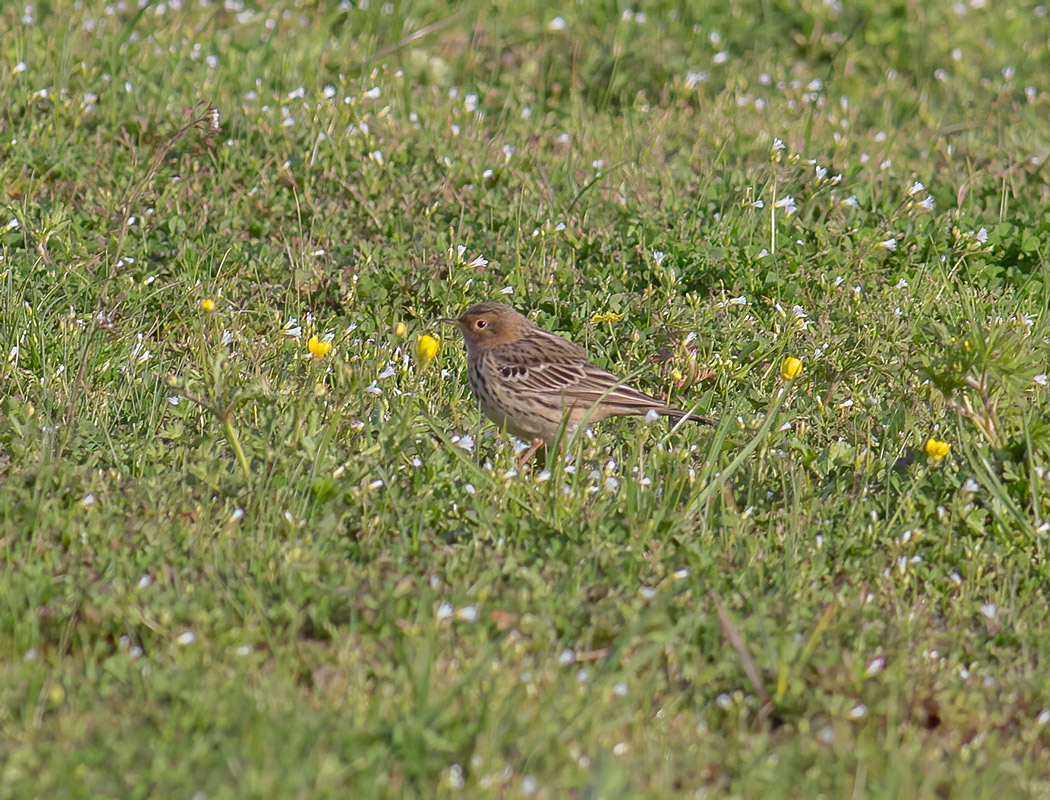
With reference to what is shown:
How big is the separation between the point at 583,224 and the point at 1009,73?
15.0 ft

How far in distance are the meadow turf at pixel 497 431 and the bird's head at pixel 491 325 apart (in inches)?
11.4

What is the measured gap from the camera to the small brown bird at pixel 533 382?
646 centimetres

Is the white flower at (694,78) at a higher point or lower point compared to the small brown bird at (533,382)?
higher

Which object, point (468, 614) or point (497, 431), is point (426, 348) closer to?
point (497, 431)

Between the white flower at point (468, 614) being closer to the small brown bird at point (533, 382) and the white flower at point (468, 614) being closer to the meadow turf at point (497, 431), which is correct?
the meadow turf at point (497, 431)

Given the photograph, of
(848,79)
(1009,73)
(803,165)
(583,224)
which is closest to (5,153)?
(583,224)

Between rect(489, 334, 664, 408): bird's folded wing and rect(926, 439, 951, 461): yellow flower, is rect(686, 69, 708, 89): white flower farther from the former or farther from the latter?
rect(926, 439, 951, 461): yellow flower

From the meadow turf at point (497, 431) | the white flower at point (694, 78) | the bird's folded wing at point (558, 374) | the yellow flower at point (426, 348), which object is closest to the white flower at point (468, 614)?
the meadow turf at point (497, 431)

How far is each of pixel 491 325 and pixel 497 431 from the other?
58cm

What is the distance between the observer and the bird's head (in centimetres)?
693

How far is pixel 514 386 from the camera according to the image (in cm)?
651

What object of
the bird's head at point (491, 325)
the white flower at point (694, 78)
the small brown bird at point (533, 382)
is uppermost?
the white flower at point (694, 78)

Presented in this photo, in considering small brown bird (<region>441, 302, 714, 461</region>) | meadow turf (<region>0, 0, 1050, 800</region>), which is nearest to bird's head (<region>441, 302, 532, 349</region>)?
small brown bird (<region>441, 302, 714, 461</region>)

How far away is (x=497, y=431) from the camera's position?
677 centimetres
